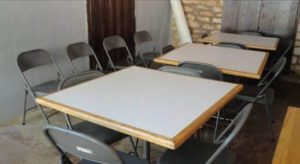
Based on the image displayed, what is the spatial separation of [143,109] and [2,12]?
1.95 metres

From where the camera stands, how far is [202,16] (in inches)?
205

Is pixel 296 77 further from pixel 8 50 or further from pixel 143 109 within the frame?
pixel 8 50

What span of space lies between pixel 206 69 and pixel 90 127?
1052 mm

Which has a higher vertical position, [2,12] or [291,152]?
[2,12]

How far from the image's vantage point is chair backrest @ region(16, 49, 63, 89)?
2.90 m

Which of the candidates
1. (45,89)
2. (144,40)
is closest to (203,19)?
(144,40)

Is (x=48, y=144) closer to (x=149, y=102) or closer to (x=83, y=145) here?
(x=149, y=102)

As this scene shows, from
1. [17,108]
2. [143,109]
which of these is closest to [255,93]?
[143,109]

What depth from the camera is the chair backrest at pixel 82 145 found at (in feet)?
4.35

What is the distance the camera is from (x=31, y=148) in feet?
8.79

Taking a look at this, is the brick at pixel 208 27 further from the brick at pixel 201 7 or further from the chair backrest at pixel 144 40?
the chair backrest at pixel 144 40

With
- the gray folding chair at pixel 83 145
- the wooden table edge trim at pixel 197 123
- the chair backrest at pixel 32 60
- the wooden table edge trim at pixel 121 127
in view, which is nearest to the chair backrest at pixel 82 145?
the gray folding chair at pixel 83 145

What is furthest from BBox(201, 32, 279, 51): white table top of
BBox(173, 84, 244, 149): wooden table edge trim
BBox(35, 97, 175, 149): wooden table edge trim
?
BBox(35, 97, 175, 149): wooden table edge trim

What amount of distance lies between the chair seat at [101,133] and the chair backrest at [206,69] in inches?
34.3
